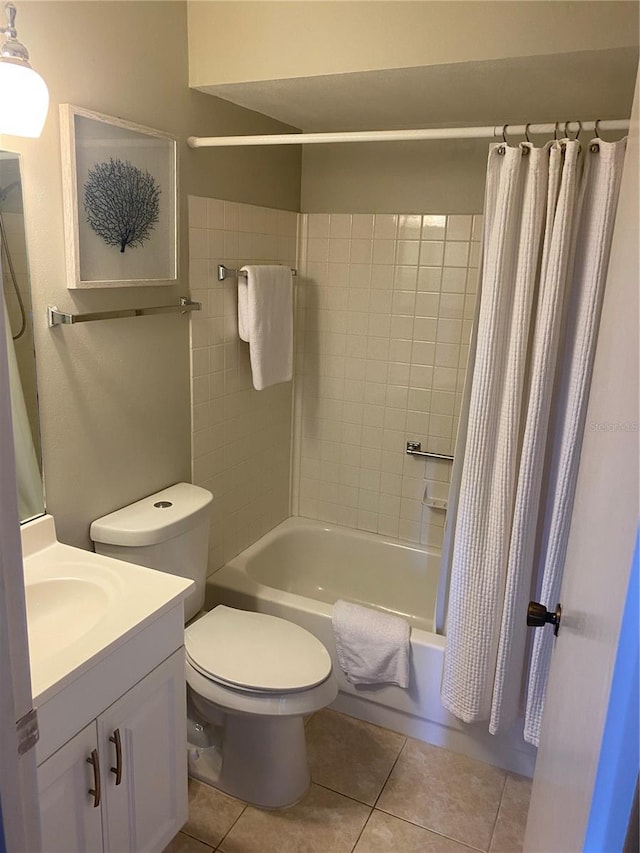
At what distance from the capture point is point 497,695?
1.97m

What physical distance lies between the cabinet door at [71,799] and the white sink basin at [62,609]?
0.76ft

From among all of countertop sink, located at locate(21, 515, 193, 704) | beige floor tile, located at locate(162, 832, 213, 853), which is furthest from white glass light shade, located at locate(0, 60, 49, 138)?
beige floor tile, located at locate(162, 832, 213, 853)

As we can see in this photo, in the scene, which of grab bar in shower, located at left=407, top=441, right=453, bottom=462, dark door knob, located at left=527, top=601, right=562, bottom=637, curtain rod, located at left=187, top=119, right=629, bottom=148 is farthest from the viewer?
grab bar in shower, located at left=407, top=441, right=453, bottom=462

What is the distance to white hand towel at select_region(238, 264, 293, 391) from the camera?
92.4 inches

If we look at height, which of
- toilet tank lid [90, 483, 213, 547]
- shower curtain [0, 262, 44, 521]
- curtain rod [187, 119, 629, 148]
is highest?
curtain rod [187, 119, 629, 148]

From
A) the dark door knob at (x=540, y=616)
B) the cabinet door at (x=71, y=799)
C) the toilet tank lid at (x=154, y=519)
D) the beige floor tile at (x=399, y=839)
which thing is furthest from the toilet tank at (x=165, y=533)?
the dark door knob at (x=540, y=616)

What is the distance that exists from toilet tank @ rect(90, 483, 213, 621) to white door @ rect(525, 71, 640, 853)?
1.16m

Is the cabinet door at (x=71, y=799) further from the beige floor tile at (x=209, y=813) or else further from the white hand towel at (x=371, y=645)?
the white hand towel at (x=371, y=645)

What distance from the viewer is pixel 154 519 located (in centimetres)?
192

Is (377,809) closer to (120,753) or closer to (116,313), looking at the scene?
(120,753)

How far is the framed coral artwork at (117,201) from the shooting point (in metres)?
1.63

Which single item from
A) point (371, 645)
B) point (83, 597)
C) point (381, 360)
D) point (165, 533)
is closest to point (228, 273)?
point (381, 360)

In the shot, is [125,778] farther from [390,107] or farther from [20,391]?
[390,107]

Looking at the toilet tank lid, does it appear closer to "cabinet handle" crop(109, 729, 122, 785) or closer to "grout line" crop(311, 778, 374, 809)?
"cabinet handle" crop(109, 729, 122, 785)
